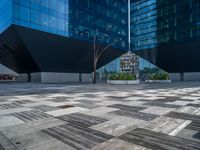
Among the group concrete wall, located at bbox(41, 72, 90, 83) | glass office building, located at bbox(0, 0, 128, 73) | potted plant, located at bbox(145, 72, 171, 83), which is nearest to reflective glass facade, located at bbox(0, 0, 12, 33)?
glass office building, located at bbox(0, 0, 128, 73)

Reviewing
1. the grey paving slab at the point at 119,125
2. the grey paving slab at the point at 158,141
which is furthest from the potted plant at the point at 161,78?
the grey paving slab at the point at 158,141

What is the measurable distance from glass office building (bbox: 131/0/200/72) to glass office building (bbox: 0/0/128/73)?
A: 11.6m

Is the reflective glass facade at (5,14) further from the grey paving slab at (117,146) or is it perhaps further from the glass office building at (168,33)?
the glass office building at (168,33)

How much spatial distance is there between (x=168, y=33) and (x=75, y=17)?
3005 cm

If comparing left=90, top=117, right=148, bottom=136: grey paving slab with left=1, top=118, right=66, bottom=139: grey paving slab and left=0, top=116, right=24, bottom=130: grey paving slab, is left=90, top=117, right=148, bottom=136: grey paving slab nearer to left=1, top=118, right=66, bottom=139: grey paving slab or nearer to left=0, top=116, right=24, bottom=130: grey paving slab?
left=1, top=118, right=66, bottom=139: grey paving slab

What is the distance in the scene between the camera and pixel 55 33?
35.4 metres

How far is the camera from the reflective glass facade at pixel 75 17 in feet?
103

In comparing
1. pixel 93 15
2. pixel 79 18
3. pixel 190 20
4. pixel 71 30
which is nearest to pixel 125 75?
pixel 71 30

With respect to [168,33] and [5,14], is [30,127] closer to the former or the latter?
[5,14]

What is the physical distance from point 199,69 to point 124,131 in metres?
48.7

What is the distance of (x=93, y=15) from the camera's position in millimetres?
45406

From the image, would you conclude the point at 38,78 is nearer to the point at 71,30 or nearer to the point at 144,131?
the point at 71,30

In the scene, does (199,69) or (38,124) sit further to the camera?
(199,69)

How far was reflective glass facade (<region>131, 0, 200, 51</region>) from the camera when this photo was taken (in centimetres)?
4353
